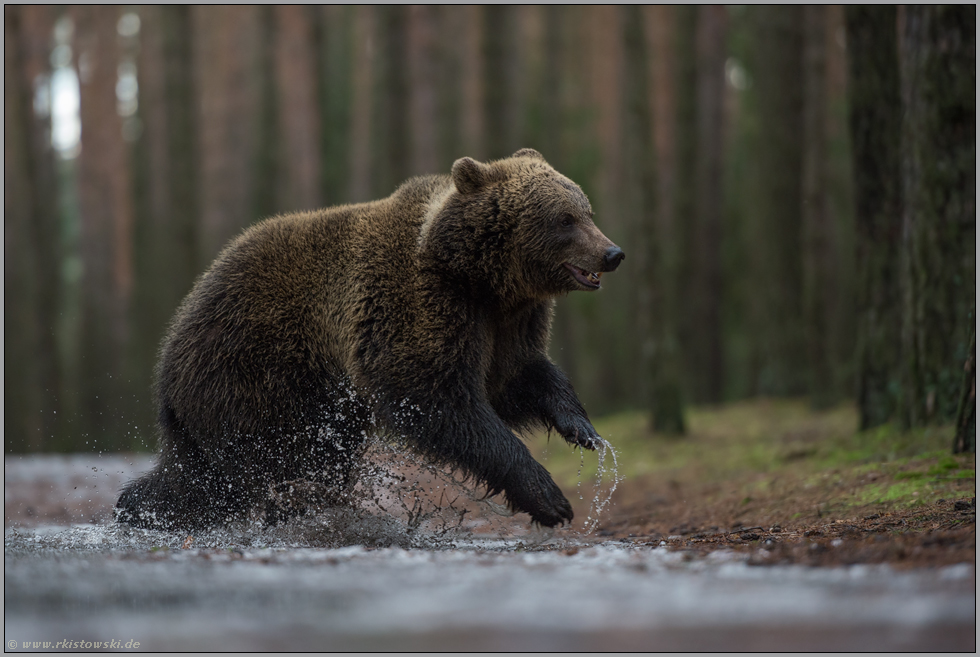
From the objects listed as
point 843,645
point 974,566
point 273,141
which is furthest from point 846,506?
point 273,141

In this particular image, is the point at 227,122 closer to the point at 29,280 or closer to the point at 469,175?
the point at 29,280

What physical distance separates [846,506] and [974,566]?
2772mm

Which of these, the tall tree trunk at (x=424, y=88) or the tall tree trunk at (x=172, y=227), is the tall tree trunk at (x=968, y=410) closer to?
the tall tree trunk at (x=424, y=88)

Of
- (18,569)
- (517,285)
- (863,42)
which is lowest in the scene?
(18,569)

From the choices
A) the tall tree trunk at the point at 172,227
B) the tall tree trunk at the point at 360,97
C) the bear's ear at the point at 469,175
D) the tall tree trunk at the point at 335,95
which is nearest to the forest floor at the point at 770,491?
the bear's ear at the point at 469,175

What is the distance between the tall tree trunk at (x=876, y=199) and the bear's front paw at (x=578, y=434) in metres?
4.23

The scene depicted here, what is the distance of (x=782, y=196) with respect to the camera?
14.8 metres

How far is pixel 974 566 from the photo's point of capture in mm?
3703

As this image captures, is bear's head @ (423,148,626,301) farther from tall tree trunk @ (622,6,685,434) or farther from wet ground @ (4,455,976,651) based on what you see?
tall tree trunk @ (622,6,685,434)

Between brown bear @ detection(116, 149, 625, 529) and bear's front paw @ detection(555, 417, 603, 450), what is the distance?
0.03 feet

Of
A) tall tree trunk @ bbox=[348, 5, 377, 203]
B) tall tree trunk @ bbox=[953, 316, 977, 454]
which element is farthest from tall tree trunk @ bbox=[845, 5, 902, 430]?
tall tree trunk @ bbox=[348, 5, 377, 203]

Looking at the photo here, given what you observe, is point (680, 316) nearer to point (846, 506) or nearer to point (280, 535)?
point (846, 506)

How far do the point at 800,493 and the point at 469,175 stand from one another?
377 cm

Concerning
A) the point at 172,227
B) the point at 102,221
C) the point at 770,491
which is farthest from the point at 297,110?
the point at 770,491
